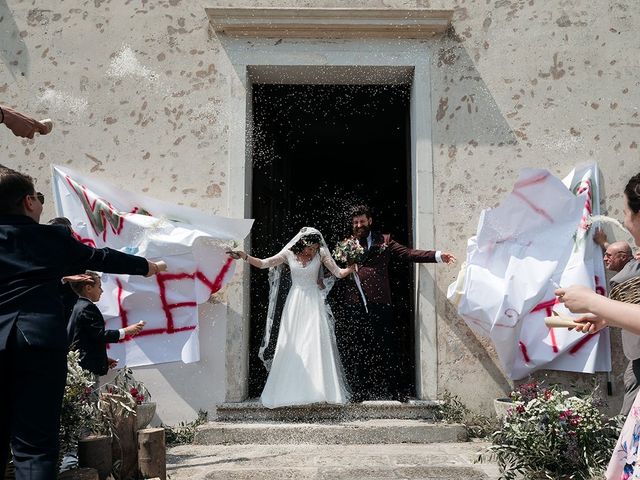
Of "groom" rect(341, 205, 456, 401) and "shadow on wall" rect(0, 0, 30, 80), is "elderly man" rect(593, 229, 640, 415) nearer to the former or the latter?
"groom" rect(341, 205, 456, 401)

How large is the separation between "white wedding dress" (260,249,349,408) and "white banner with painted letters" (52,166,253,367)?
54 centimetres

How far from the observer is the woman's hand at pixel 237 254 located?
19.2ft

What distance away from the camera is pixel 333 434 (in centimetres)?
552

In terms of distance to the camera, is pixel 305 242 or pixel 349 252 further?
pixel 305 242

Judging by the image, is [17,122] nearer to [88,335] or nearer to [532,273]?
[88,335]

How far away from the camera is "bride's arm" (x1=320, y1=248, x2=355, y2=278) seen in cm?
624

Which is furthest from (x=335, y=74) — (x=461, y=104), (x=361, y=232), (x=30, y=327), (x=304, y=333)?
(x=30, y=327)

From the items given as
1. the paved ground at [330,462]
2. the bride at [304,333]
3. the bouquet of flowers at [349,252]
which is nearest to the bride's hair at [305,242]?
the bride at [304,333]

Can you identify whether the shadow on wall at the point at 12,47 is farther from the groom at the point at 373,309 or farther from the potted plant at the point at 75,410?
the potted plant at the point at 75,410

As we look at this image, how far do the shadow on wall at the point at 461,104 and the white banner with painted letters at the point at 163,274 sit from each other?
2048mm

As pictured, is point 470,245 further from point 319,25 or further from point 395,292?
point 395,292

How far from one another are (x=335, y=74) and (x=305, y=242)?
163 cm

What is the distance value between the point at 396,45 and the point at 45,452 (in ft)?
15.8

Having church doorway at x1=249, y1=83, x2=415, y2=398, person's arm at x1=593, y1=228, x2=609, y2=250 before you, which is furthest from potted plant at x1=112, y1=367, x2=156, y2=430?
person's arm at x1=593, y1=228, x2=609, y2=250
